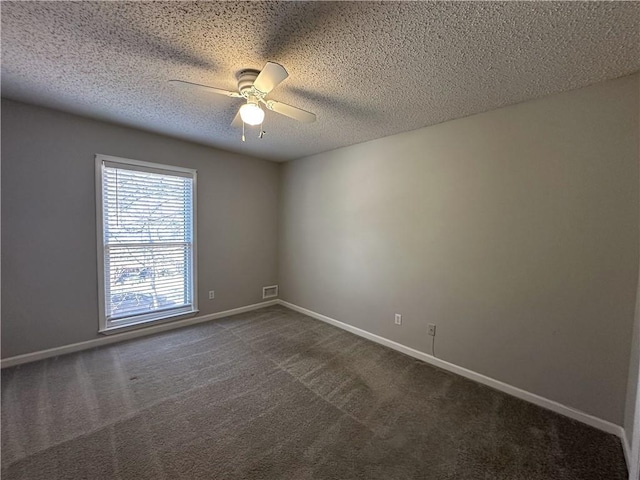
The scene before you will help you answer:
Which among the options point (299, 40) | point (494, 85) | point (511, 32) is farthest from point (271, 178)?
point (511, 32)

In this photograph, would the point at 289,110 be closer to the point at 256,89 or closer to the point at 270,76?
the point at 256,89

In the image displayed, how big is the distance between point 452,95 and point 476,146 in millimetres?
584

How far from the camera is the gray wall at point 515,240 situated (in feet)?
5.87

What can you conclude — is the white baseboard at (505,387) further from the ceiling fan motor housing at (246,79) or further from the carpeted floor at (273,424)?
the ceiling fan motor housing at (246,79)

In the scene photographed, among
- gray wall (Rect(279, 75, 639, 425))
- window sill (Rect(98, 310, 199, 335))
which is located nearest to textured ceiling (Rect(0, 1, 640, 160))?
gray wall (Rect(279, 75, 639, 425))

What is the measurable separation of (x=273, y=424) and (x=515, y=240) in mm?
2408

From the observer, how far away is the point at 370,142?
321cm

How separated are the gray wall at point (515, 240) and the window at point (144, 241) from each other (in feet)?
7.43

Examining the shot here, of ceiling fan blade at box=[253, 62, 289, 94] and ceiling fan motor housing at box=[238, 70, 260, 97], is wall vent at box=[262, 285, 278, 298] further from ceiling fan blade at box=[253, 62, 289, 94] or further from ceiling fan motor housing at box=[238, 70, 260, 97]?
ceiling fan blade at box=[253, 62, 289, 94]

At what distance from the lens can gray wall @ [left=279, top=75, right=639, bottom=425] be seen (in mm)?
1789

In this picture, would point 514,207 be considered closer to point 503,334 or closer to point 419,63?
point 503,334

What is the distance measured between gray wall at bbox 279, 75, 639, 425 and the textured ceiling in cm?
31

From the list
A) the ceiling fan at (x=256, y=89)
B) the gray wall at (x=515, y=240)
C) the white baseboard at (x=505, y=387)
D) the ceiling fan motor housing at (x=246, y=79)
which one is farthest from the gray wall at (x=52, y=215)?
the white baseboard at (x=505, y=387)

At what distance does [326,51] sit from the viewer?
1579 mm
